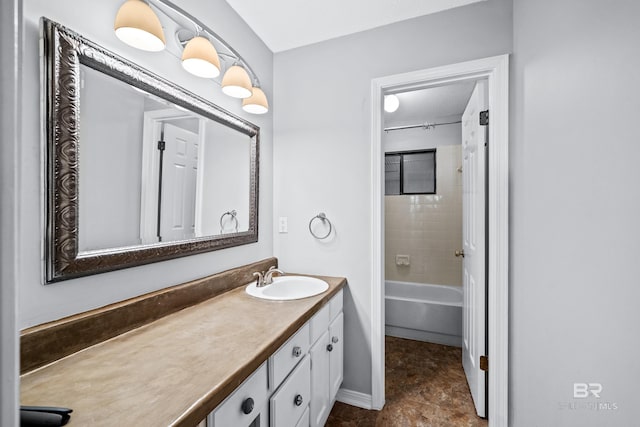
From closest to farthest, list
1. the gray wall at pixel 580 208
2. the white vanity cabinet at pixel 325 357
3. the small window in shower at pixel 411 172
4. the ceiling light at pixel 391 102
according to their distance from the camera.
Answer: the gray wall at pixel 580 208 → the white vanity cabinet at pixel 325 357 → the ceiling light at pixel 391 102 → the small window in shower at pixel 411 172

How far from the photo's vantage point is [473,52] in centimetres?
159

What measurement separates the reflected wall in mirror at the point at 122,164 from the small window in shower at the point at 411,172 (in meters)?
2.55

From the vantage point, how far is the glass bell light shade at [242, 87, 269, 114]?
1631mm

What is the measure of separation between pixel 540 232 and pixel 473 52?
110 cm

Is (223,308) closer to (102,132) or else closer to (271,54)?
(102,132)

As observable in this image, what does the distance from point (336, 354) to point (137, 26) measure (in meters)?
1.80

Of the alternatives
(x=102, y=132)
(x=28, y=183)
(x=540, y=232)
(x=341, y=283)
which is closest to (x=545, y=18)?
(x=540, y=232)

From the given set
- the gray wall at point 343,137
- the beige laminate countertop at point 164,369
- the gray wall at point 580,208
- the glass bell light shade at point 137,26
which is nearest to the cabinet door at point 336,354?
the gray wall at point 343,137

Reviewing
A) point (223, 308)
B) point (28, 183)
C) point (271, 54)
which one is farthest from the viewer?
point (271, 54)

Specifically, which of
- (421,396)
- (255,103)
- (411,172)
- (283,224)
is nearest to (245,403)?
(283,224)

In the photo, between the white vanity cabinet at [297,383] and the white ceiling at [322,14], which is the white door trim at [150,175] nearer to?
the white vanity cabinet at [297,383]

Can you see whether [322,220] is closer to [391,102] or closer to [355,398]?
[355,398]

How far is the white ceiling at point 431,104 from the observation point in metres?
2.73

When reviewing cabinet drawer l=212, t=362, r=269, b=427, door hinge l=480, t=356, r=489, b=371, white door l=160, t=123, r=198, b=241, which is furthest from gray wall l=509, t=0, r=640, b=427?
white door l=160, t=123, r=198, b=241
